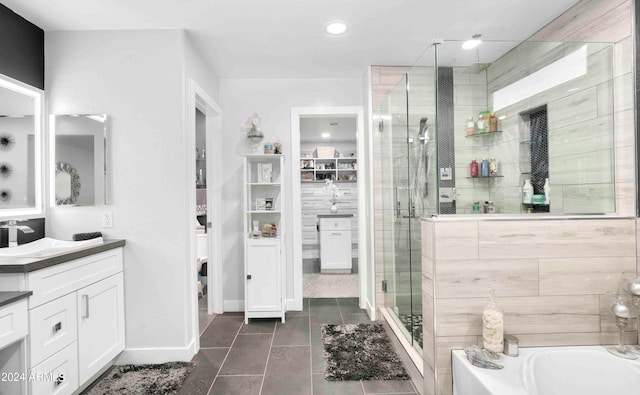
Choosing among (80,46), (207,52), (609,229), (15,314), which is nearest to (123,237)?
(15,314)

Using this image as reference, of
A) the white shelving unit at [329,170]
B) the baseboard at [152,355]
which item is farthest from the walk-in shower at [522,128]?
the white shelving unit at [329,170]

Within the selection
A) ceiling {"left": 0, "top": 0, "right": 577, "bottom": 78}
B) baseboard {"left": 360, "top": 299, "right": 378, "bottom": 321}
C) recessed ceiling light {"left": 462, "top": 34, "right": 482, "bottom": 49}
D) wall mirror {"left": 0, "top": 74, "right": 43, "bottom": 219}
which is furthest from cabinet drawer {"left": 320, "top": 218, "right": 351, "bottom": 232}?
wall mirror {"left": 0, "top": 74, "right": 43, "bottom": 219}

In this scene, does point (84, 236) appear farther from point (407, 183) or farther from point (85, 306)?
point (407, 183)

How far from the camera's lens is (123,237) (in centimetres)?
233

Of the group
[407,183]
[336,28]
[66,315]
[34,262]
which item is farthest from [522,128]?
[66,315]

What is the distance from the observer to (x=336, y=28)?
238cm

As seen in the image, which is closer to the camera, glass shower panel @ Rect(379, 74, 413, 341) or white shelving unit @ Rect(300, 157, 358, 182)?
glass shower panel @ Rect(379, 74, 413, 341)

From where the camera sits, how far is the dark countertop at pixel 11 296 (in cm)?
140

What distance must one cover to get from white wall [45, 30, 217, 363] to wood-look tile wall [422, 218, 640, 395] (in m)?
1.82

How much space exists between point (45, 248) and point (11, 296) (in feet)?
2.37

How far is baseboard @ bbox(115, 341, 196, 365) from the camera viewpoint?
2.31 m

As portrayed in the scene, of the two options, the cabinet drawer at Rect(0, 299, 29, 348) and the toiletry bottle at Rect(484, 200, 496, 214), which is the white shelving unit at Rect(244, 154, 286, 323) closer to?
the cabinet drawer at Rect(0, 299, 29, 348)

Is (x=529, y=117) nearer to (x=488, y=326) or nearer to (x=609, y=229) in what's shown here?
(x=609, y=229)

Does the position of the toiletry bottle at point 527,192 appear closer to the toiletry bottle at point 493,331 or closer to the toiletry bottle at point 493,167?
the toiletry bottle at point 493,167
